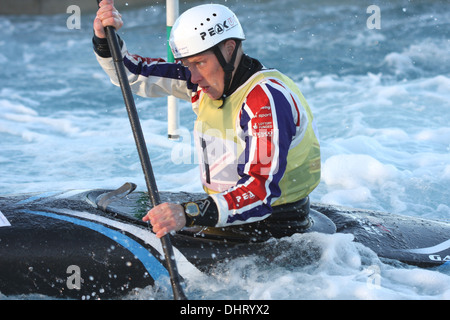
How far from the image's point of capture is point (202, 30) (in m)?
2.57

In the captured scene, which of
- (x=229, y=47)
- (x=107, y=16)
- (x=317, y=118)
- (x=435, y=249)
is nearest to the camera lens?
(x=229, y=47)

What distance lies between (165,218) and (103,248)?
0.48 meters

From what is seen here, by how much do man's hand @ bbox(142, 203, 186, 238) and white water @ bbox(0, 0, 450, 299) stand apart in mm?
376

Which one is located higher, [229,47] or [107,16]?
[107,16]

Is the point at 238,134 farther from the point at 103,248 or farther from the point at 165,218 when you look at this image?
the point at 103,248

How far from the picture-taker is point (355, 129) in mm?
7078

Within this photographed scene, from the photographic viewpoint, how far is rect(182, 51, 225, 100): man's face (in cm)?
262

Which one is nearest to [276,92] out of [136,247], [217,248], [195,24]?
[195,24]
